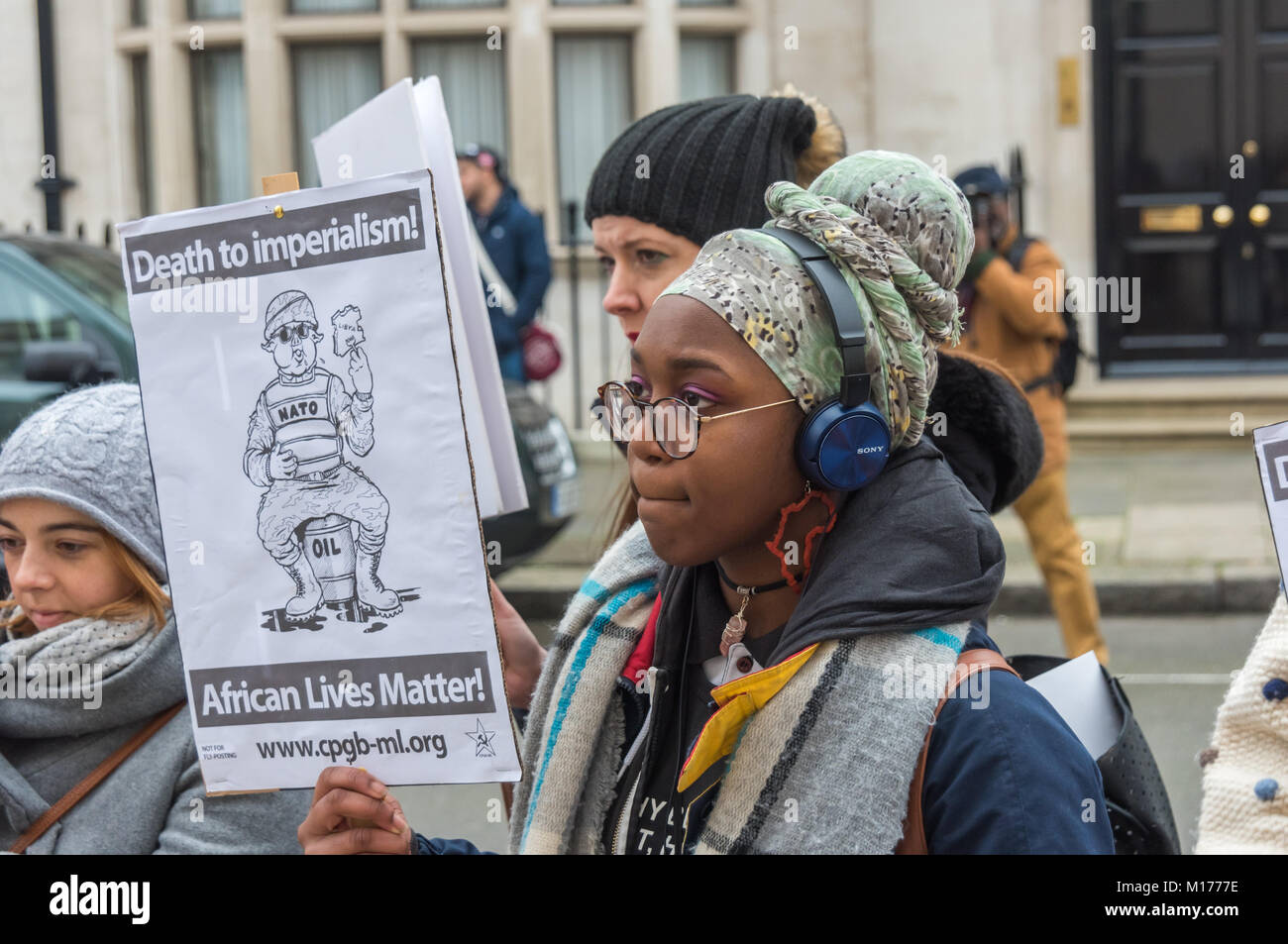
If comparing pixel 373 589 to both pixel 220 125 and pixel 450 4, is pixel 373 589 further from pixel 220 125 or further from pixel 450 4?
pixel 220 125

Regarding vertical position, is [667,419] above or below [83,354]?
above

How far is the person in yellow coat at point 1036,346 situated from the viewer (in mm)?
6562

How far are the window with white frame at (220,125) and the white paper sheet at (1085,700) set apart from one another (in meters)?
11.8

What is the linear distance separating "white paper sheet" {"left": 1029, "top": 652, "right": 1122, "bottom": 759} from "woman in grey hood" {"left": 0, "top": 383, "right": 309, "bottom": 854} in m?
1.09

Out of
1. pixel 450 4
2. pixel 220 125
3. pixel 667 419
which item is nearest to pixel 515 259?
pixel 450 4

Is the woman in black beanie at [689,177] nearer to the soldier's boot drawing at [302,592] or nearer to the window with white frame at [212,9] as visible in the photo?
the soldier's boot drawing at [302,592]

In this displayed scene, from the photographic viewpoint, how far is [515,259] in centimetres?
962

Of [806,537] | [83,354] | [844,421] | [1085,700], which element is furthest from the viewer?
[83,354]

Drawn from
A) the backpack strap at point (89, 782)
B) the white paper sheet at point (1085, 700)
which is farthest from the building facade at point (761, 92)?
the white paper sheet at point (1085, 700)

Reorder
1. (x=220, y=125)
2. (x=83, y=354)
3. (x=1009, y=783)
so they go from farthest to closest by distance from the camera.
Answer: (x=220, y=125) → (x=83, y=354) → (x=1009, y=783)

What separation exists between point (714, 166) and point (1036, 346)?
430 cm

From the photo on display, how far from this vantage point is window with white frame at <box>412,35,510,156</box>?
12930mm

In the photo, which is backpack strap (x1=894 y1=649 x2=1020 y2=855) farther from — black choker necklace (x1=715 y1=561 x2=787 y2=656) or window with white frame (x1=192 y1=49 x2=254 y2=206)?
window with white frame (x1=192 y1=49 x2=254 y2=206)

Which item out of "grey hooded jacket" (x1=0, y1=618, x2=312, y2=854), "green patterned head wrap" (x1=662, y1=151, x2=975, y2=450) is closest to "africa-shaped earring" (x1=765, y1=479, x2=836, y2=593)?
"green patterned head wrap" (x1=662, y1=151, x2=975, y2=450)
